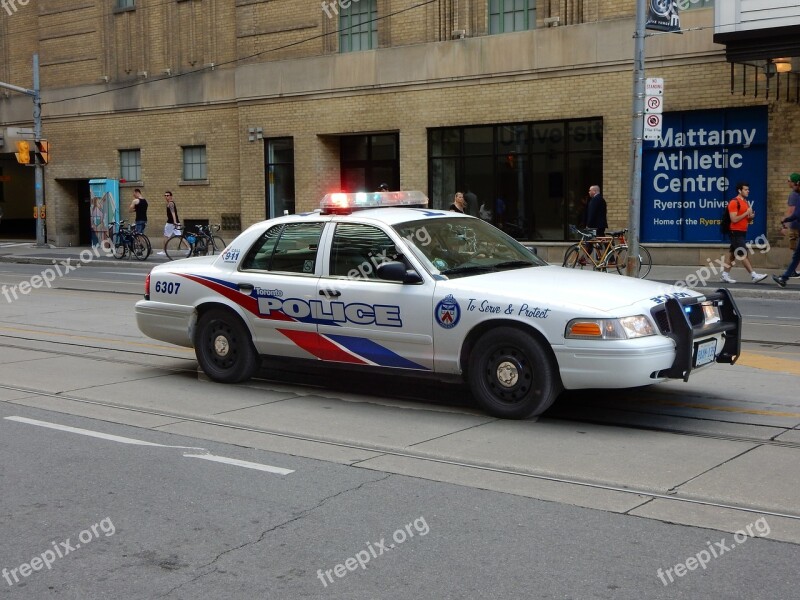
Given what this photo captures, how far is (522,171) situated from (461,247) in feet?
54.9

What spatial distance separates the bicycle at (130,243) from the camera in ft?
94.2

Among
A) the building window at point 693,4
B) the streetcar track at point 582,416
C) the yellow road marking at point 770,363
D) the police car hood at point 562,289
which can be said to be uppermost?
the building window at point 693,4

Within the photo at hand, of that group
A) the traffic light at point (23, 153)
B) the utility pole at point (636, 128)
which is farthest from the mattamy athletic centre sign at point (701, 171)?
the traffic light at point (23, 153)

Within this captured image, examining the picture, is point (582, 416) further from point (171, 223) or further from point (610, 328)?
point (171, 223)

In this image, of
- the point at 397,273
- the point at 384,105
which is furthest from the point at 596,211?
the point at 397,273

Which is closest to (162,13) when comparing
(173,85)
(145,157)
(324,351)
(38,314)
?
(173,85)

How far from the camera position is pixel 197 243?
27469 millimetres

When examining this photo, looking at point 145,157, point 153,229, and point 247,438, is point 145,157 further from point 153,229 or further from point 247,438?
point 247,438

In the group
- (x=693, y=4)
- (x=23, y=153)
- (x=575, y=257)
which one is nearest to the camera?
(x=575, y=257)

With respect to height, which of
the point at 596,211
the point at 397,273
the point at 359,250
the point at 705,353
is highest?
the point at 596,211

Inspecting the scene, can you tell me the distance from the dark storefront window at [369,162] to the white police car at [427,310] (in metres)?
18.0

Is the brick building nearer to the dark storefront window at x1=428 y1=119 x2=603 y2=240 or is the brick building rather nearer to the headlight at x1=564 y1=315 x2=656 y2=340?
the dark storefront window at x1=428 y1=119 x2=603 y2=240

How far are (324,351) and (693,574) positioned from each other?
4.56m

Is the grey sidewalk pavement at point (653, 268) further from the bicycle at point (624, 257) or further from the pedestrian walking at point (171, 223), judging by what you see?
the pedestrian walking at point (171, 223)
